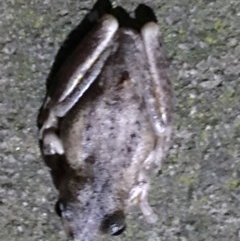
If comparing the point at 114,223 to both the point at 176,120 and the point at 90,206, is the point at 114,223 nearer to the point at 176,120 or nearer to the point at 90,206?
the point at 90,206

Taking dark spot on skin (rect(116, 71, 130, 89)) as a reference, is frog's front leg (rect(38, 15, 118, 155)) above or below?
above

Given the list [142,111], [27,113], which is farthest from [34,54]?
[142,111]

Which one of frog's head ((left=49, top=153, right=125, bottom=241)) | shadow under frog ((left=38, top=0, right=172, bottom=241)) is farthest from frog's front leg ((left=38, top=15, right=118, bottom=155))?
frog's head ((left=49, top=153, right=125, bottom=241))

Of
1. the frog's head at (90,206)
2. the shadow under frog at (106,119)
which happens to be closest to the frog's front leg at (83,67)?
the shadow under frog at (106,119)

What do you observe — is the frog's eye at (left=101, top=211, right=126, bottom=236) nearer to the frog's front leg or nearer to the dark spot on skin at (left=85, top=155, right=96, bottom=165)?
the dark spot on skin at (left=85, top=155, right=96, bottom=165)

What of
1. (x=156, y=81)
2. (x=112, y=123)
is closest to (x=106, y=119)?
(x=112, y=123)

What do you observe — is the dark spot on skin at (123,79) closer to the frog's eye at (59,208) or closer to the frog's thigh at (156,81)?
the frog's thigh at (156,81)

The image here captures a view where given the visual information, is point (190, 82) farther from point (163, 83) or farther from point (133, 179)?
point (133, 179)
